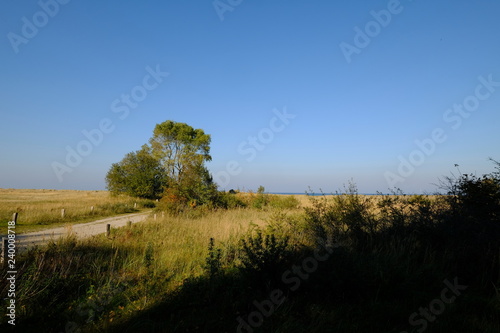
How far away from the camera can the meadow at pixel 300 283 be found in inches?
131

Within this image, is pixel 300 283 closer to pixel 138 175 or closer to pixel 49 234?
pixel 49 234

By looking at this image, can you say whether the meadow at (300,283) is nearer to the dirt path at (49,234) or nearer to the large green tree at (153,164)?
the dirt path at (49,234)

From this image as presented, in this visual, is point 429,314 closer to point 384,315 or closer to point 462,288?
point 384,315

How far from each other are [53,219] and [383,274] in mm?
19627

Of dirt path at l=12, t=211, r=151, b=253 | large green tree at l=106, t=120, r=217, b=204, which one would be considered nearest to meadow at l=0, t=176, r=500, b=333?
dirt path at l=12, t=211, r=151, b=253

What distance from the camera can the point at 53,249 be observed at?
5738 millimetres

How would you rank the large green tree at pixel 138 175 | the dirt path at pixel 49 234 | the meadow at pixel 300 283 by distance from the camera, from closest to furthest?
the meadow at pixel 300 283
the dirt path at pixel 49 234
the large green tree at pixel 138 175

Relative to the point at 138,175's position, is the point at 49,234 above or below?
below

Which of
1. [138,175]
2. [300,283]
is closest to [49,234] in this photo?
[300,283]

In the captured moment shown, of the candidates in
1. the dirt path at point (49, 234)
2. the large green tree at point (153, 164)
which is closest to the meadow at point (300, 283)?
the dirt path at point (49, 234)

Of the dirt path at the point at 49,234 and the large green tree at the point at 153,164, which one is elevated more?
the large green tree at the point at 153,164

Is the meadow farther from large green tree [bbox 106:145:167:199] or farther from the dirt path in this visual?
large green tree [bbox 106:145:167:199]

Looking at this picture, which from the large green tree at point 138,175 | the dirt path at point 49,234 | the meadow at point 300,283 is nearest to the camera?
the meadow at point 300,283

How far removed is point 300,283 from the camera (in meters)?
4.18
